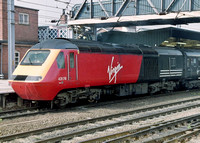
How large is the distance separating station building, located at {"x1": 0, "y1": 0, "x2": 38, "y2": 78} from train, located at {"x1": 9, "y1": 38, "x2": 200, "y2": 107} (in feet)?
46.4

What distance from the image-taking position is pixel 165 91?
20.6m

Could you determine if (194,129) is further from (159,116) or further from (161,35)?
(161,35)

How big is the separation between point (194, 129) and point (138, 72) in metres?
7.87

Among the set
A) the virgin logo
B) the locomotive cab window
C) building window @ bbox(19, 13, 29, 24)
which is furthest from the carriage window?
building window @ bbox(19, 13, 29, 24)

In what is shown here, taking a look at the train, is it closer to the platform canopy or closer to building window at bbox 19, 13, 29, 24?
the platform canopy

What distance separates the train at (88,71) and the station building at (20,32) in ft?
46.4

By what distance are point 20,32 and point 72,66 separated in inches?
696

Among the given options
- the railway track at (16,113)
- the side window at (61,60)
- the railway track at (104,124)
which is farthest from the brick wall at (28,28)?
the railway track at (104,124)

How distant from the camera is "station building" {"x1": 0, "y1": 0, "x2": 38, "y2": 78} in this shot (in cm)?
2672

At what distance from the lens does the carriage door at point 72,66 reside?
42.9 ft

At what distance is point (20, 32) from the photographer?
29031mm

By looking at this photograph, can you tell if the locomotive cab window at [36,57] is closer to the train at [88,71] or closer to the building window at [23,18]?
the train at [88,71]

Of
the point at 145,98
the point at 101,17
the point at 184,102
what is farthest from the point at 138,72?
the point at 101,17

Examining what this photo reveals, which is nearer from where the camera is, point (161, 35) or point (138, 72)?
point (138, 72)
